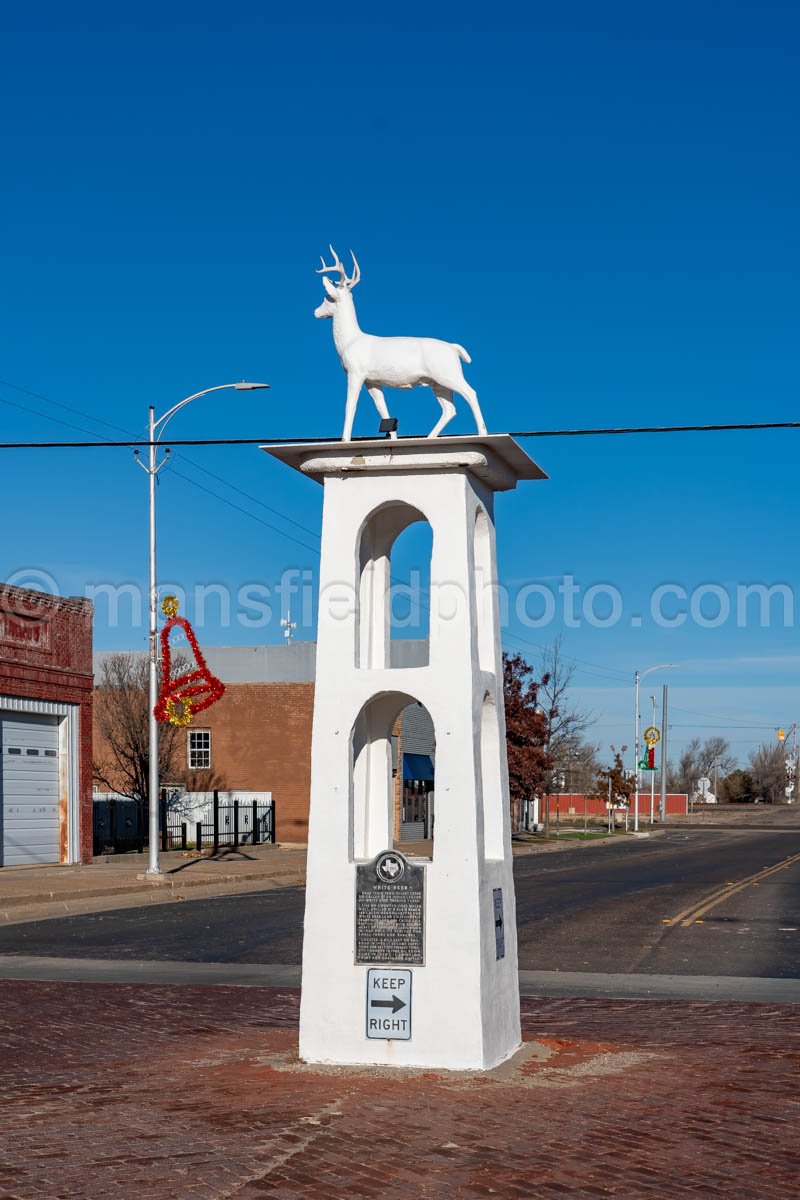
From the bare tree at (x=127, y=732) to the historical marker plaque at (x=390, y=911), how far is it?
35.8m

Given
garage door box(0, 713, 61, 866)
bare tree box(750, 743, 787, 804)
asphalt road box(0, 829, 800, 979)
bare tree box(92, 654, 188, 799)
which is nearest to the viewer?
asphalt road box(0, 829, 800, 979)

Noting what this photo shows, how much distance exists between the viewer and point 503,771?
959cm

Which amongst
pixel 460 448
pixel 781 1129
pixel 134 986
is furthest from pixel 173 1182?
pixel 134 986

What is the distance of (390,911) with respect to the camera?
8930mm

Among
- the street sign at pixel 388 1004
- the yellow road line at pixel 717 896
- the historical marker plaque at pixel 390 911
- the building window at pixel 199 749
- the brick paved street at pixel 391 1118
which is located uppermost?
the building window at pixel 199 749

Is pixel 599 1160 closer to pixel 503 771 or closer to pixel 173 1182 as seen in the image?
pixel 173 1182

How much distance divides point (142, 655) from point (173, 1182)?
47989 mm

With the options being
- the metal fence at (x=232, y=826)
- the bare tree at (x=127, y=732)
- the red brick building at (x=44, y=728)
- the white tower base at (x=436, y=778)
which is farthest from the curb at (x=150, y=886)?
the white tower base at (x=436, y=778)

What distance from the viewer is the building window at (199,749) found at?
170 ft

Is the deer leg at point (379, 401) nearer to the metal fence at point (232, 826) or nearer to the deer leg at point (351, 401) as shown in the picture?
the deer leg at point (351, 401)

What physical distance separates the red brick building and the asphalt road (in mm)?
7082

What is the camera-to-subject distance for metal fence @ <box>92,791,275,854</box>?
131ft

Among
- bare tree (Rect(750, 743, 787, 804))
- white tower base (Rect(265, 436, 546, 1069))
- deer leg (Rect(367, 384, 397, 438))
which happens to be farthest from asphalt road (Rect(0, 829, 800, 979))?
bare tree (Rect(750, 743, 787, 804))

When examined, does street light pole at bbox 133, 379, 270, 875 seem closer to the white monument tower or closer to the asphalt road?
the asphalt road
